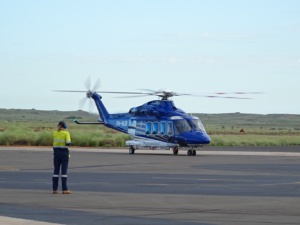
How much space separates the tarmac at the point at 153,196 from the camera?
737 inches

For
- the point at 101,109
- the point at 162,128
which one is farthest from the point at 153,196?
the point at 101,109

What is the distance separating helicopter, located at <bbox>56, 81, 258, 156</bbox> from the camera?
5403 centimetres

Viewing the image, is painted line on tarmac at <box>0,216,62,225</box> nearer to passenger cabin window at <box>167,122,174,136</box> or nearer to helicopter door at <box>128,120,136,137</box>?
passenger cabin window at <box>167,122,174,136</box>

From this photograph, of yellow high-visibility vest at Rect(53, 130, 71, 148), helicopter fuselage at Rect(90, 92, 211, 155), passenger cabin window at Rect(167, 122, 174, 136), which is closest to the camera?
yellow high-visibility vest at Rect(53, 130, 71, 148)

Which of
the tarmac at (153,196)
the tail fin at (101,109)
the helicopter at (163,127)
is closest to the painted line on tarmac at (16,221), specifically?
the tarmac at (153,196)

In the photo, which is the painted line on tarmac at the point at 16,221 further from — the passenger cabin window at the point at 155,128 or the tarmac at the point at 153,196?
the passenger cabin window at the point at 155,128

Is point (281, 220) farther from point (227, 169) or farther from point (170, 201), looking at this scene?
point (227, 169)

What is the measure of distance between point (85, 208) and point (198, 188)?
22.2ft

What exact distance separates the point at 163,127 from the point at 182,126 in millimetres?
1551

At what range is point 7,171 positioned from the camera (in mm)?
35156

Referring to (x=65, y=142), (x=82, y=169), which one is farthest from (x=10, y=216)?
(x=82, y=169)

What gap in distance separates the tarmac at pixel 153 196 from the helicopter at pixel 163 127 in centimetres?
1449

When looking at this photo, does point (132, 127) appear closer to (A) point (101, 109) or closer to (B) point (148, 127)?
(B) point (148, 127)

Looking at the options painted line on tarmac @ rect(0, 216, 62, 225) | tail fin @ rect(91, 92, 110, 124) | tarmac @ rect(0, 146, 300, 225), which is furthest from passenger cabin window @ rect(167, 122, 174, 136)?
painted line on tarmac @ rect(0, 216, 62, 225)
